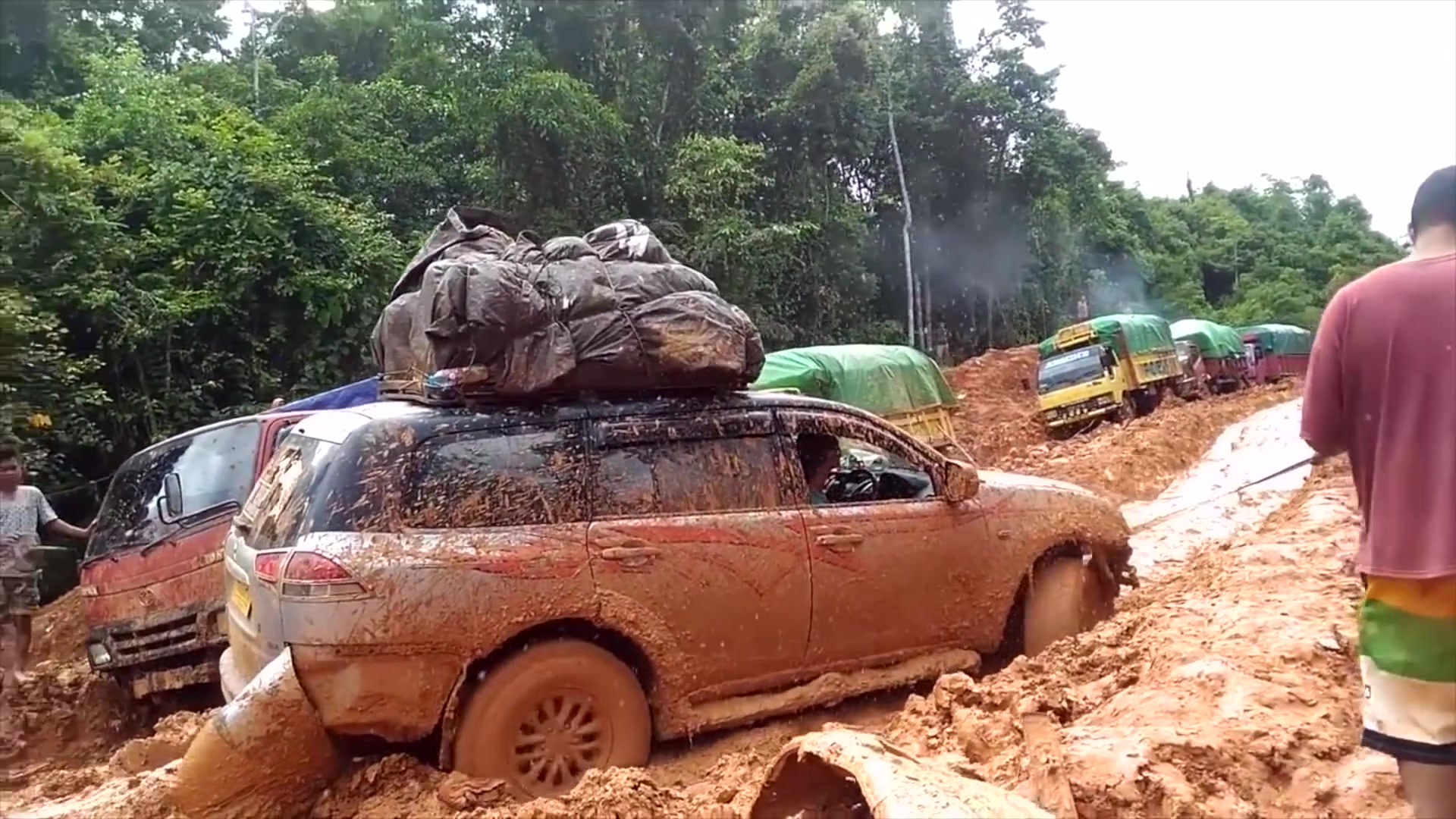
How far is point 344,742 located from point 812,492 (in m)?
2.41

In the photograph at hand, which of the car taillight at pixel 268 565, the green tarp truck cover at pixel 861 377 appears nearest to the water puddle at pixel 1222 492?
the green tarp truck cover at pixel 861 377

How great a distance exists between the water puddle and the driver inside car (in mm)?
3088

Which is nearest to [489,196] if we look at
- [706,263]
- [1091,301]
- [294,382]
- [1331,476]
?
[706,263]

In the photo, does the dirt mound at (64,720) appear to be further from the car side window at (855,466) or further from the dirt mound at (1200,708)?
the dirt mound at (1200,708)

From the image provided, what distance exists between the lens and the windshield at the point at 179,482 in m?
6.85

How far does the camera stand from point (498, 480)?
15.3 ft

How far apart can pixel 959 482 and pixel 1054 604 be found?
37.2 inches

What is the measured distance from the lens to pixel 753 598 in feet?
16.4

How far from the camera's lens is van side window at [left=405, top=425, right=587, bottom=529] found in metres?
4.52

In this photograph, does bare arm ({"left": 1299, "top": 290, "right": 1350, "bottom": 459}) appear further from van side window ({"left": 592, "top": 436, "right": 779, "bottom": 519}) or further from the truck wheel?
the truck wheel

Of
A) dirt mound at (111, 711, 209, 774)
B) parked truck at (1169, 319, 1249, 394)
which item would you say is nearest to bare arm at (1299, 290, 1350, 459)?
dirt mound at (111, 711, 209, 774)

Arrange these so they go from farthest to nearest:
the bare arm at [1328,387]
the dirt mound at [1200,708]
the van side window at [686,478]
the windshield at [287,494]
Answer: the van side window at [686,478] < the windshield at [287,494] < the dirt mound at [1200,708] < the bare arm at [1328,387]

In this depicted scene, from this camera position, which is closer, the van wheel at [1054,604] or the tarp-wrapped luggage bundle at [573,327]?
the tarp-wrapped luggage bundle at [573,327]

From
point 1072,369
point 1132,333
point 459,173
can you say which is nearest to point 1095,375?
point 1072,369
